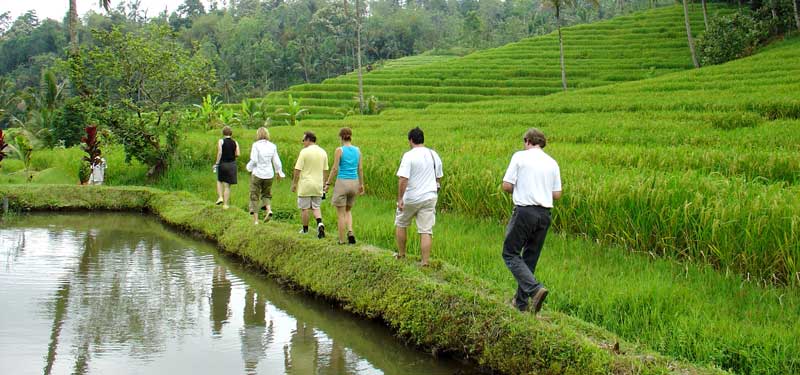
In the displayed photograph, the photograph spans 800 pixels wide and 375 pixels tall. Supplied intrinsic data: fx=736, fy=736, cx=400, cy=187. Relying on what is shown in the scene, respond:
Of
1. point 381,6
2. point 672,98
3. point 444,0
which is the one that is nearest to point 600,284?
point 672,98

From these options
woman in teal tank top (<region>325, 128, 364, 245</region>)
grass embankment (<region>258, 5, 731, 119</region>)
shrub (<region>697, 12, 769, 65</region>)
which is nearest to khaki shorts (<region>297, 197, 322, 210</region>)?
woman in teal tank top (<region>325, 128, 364, 245</region>)

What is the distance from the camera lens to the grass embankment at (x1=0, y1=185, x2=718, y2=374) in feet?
18.6

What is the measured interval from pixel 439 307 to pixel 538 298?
1.18 m

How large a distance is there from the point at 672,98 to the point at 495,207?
16837mm

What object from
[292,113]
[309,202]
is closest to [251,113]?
[292,113]

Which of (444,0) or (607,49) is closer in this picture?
(607,49)

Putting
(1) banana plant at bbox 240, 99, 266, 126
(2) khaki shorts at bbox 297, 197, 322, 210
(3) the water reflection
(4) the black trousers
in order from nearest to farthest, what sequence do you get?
(4) the black trousers → (3) the water reflection → (2) khaki shorts at bbox 297, 197, 322, 210 → (1) banana plant at bbox 240, 99, 266, 126

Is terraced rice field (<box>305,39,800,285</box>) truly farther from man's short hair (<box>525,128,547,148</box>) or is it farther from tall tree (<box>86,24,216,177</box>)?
tall tree (<box>86,24,216,177</box>)

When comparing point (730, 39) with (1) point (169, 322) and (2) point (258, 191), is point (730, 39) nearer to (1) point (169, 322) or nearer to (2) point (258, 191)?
(2) point (258, 191)

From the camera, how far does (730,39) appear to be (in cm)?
4128

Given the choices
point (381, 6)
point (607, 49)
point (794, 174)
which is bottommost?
point (794, 174)

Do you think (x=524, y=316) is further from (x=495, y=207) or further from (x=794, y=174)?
(x=794, y=174)

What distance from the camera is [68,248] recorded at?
12.3 meters

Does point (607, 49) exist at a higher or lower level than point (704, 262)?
higher
